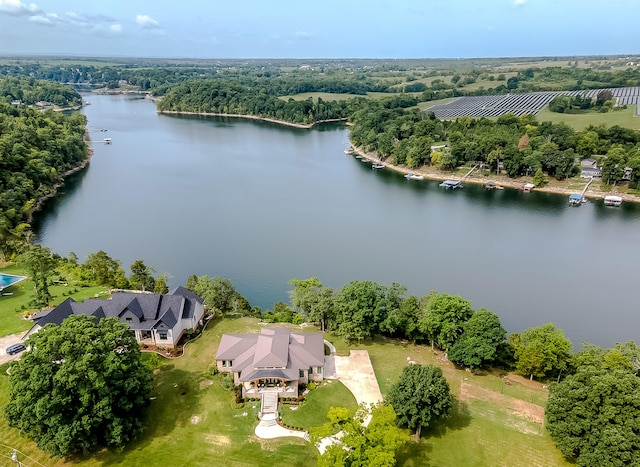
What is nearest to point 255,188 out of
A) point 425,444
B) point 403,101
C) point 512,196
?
point 512,196

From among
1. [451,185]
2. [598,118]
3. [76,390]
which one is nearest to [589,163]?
[451,185]

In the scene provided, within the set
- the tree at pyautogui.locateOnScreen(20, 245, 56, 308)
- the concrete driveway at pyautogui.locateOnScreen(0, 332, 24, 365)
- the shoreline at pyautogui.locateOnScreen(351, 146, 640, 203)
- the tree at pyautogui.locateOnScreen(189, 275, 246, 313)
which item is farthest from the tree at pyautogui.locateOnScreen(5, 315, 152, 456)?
the shoreline at pyautogui.locateOnScreen(351, 146, 640, 203)

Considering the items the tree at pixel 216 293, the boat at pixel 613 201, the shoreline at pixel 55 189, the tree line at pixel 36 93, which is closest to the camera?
the tree at pixel 216 293

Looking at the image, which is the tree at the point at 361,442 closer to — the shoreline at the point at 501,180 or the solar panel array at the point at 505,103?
the shoreline at the point at 501,180

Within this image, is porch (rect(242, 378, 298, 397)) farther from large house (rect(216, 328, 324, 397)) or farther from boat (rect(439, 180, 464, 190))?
boat (rect(439, 180, 464, 190))

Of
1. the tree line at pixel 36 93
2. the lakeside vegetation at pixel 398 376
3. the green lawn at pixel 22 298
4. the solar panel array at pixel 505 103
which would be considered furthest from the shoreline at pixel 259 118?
the green lawn at pixel 22 298

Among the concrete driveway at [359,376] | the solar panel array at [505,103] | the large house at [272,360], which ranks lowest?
the concrete driveway at [359,376]
